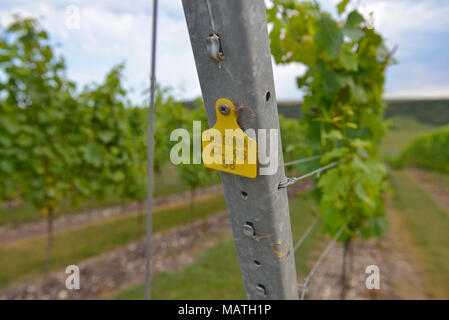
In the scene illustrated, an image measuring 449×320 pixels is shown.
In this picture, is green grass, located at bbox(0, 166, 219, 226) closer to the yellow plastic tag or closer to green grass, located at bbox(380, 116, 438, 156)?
the yellow plastic tag

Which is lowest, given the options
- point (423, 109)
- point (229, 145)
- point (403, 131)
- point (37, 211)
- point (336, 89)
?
point (37, 211)

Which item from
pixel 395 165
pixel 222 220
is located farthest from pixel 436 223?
pixel 395 165

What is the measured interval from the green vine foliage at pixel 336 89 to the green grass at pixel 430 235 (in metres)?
4.90

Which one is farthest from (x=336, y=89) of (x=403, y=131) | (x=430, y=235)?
(x=403, y=131)

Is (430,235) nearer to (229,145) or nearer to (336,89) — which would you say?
(336,89)

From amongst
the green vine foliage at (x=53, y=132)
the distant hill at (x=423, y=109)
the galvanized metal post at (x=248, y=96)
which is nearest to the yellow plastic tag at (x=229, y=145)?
the galvanized metal post at (x=248, y=96)

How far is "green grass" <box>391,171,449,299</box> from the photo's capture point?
568 cm

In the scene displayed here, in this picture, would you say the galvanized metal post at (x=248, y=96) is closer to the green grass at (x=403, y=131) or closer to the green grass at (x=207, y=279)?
the green grass at (x=207, y=279)

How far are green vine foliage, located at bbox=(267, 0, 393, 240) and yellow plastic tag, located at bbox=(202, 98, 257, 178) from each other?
1236 millimetres

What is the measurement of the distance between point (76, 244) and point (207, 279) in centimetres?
436

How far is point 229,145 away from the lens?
29.6 inches

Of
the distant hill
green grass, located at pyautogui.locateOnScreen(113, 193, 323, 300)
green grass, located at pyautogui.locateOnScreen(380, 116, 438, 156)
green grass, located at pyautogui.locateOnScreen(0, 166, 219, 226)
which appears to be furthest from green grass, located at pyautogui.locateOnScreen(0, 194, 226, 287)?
the distant hill

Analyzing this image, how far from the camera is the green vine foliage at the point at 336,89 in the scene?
1878mm
